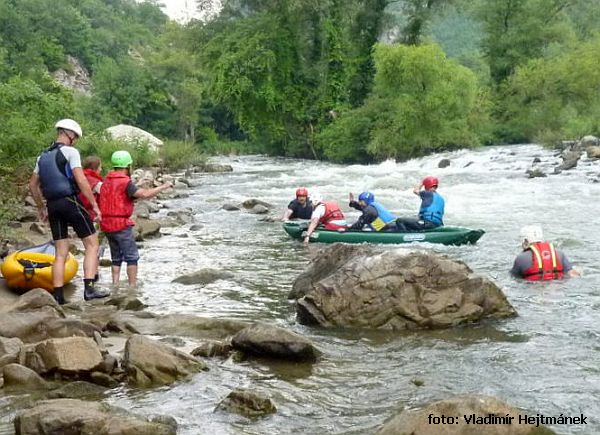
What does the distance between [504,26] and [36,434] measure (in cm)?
3986

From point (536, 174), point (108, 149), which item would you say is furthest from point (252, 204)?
point (536, 174)

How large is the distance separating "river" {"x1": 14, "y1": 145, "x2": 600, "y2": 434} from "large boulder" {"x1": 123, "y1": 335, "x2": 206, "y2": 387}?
0.11 meters

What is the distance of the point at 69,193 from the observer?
6.52m

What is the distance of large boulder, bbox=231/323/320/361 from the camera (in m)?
5.32

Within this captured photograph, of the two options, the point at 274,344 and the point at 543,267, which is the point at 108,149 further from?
the point at 274,344

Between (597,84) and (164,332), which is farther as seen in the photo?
(597,84)

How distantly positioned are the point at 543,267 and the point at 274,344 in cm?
428

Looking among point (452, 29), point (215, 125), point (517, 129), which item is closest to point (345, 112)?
point (517, 129)

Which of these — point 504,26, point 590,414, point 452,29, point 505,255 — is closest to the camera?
point 590,414

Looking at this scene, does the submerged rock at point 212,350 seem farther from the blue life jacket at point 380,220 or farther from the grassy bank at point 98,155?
the blue life jacket at point 380,220

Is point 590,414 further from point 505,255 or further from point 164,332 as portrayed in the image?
point 505,255

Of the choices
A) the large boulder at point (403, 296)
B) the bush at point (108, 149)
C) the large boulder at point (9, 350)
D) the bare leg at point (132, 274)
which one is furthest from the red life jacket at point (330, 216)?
the bush at point (108, 149)

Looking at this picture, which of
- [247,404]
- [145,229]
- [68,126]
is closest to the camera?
[247,404]

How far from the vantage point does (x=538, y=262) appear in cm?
826
